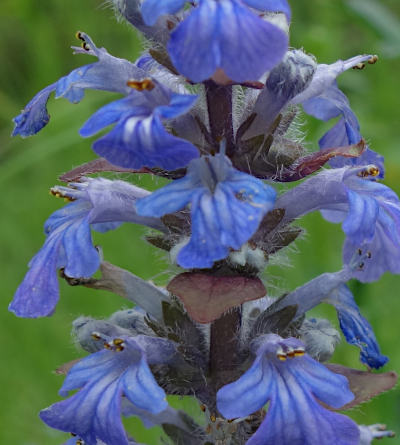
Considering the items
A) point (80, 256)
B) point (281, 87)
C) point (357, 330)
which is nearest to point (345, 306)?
point (357, 330)

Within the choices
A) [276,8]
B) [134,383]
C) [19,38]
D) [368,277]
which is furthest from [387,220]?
[19,38]

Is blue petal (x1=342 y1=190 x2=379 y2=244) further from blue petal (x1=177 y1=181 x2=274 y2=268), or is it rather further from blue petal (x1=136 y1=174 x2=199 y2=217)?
blue petal (x1=136 y1=174 x2=199 y2=217)

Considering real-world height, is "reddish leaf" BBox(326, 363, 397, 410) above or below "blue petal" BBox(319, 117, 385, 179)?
below

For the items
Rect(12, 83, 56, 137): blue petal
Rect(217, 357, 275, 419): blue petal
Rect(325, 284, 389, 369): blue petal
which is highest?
Rect(12, 83, 56, 137): blue petal

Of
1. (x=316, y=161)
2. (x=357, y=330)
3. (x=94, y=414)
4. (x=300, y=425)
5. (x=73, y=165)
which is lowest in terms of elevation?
(x=73, y=165)

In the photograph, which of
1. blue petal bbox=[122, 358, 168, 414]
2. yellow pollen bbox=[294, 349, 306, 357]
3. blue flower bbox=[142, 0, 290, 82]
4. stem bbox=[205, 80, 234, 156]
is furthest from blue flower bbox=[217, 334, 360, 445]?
blue flower bbox=[142, 0, 290, 82]

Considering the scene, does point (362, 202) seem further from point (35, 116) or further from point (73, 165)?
point (73, 165)

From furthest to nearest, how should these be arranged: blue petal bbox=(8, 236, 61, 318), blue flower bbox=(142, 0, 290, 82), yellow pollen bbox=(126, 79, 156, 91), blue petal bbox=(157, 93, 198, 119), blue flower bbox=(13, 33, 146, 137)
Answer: blue flower bbox=(13, 33, 146, 137)
blue petal bbox=(8, 236, 61, 318)
yellow pollen bbox=(126, 79, 156, 91)
blue petal bbox=(157, 93, 198, 119)
blue flower bbox=(142, 0, 290, 82)
